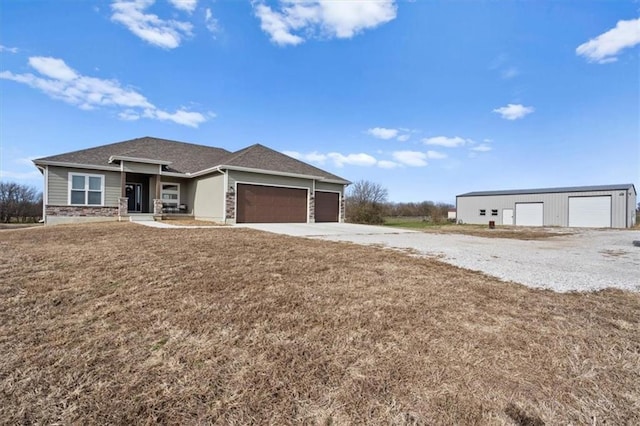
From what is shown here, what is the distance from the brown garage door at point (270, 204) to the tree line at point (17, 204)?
29.2 m

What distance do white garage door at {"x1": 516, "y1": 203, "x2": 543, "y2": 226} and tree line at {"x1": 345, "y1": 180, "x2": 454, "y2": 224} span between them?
6.95 meters

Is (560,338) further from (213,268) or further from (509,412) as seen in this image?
(213,268)

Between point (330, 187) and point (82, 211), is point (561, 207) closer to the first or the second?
point (330, 187)

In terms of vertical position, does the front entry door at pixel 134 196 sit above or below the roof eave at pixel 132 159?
below

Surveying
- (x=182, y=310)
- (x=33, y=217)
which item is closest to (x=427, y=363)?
(x=182, y=310)

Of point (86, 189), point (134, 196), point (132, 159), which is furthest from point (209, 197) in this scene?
point (86, 189)

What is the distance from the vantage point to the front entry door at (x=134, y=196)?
52.5ft

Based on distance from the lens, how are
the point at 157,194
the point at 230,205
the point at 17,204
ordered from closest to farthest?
the point at 230,205 < the point at 157,194 < the point at 17,204

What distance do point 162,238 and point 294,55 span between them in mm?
10983

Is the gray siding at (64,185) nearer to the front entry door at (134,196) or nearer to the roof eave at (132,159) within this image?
the roof eave at (132,159)

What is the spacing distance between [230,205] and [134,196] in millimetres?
6367

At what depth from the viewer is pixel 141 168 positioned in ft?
47.7

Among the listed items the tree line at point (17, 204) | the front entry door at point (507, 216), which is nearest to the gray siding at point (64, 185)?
the tree line at point (17, 204)

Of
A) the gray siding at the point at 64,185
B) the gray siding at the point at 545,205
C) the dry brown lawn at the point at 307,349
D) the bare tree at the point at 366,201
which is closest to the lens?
the dry brown lawn at the point at 307,349
